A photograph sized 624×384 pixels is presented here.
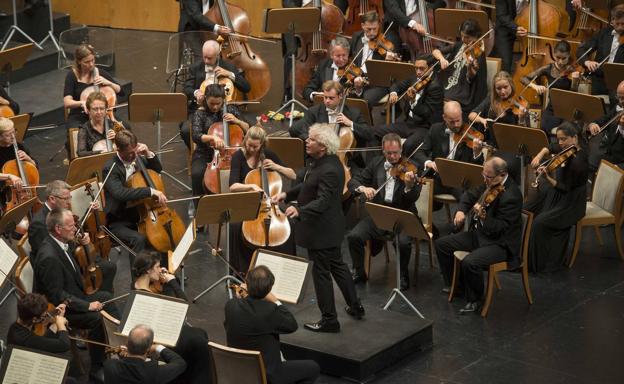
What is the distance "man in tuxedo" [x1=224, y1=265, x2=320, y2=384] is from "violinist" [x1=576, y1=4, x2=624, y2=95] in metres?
4.79

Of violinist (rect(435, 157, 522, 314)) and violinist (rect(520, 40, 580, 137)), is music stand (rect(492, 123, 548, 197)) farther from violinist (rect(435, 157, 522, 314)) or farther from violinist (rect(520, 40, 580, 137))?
violinist (rect(520, 40, 580, 137))

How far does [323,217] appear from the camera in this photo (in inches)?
293

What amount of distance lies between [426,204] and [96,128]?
102 inches

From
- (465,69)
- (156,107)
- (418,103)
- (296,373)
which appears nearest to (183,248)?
(296,373)

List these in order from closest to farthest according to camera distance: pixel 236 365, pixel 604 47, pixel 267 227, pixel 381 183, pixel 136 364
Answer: pixel 136 364
pixel 236 365
pixel 267 227
pixel 381 183
pixel 604 47

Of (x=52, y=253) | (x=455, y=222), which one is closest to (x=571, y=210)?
(x=455, y=222)

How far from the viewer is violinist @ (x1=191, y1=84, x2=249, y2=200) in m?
9.13

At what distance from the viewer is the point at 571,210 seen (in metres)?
8.82

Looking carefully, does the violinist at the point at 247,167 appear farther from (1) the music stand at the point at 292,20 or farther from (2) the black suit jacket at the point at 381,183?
(1) the music stand at the point at 292,20

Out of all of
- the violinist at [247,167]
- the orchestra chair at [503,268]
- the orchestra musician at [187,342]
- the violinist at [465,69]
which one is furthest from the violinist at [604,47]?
the orchestra musician at [187,342]

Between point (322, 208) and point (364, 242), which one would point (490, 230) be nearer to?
point (364, 242)

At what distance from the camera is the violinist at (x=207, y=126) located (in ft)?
30.0

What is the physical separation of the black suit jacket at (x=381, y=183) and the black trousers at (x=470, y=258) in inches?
14.6

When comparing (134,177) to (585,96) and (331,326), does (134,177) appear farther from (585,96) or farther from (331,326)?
(585,96)
